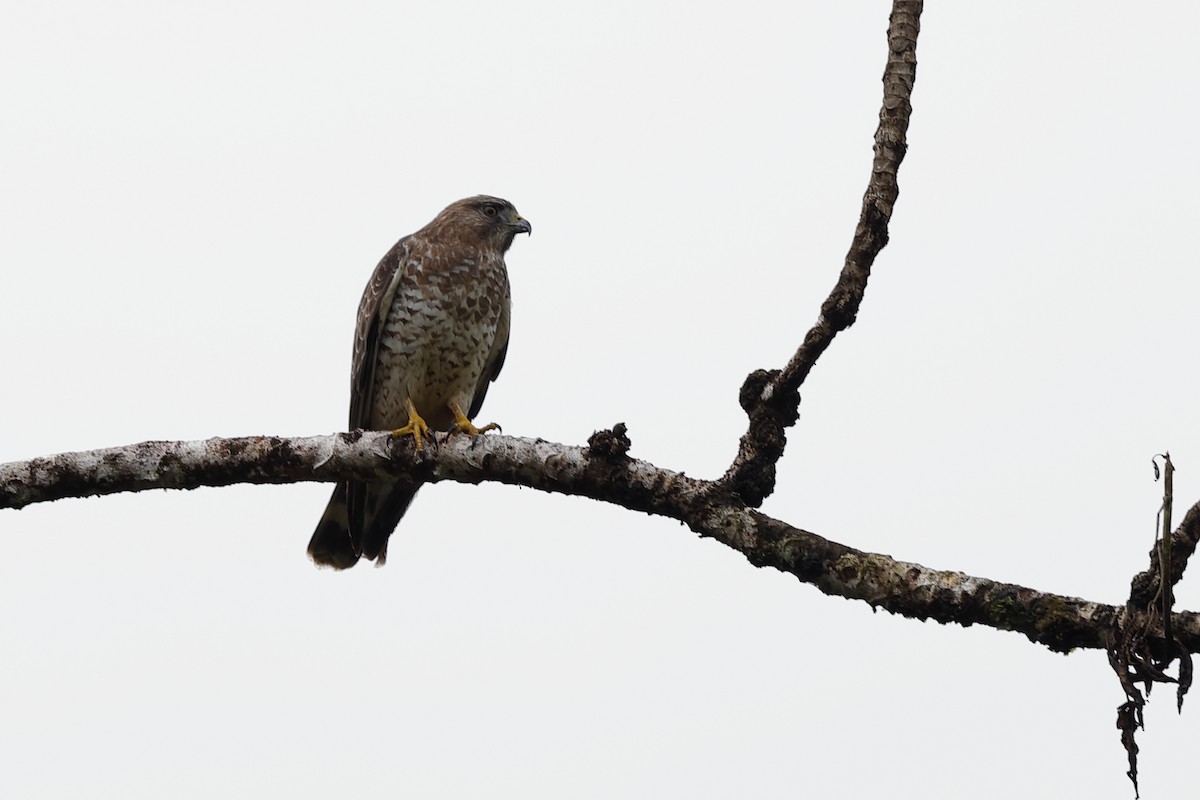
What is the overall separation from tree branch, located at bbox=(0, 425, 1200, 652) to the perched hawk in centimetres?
171

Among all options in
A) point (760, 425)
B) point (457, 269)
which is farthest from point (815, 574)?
point (457, 269)

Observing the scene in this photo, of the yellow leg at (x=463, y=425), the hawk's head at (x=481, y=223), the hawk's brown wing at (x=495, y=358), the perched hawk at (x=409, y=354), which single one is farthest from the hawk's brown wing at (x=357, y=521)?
the hawk's head at (x=481, y=223)

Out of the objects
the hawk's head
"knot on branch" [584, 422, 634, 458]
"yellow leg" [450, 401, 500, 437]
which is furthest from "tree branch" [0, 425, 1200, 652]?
the hawk's head

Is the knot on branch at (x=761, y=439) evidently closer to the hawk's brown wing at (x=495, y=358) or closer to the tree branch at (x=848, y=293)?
the tree branch at (x=848, y=293)

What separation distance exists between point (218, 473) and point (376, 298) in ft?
7.97

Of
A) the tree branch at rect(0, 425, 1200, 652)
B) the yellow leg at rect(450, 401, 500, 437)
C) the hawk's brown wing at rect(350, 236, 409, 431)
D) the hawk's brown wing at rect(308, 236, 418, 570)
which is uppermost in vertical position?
the hawk's brown wing at rect(350, 236, 409, 431)

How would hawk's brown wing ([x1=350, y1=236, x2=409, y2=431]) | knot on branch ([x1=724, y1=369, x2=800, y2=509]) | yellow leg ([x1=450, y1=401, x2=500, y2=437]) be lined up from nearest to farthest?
knot on branch ([x1=724, y1=369, x2=800, y2=509]), yellow leg ([x1=450, y1=401, x2=500, y2=437]), hawk's brown wing ([x1=350, y1=236, x2=409, y2=431])

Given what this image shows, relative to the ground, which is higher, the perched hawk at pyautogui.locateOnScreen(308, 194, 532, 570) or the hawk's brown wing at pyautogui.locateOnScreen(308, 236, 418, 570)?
the perched hawk at pyautogui.locateOnScreen(308, 194, 532, 570)

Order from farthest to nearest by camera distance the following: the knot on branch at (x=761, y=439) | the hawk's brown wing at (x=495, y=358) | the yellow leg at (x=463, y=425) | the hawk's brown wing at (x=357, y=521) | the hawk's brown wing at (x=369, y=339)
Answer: the hawk's brown wing at (x=495, y=358)
the hawk's brown wing at (x=369, y=339)
the hawk's brown wing at (x=357, y=521)
the yellow leg at (x=463, y=425)
the knot on branch at (x=761, y=439)

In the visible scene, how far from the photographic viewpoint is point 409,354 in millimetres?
6465

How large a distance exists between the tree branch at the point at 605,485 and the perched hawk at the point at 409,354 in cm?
171

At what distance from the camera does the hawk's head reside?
7098mm

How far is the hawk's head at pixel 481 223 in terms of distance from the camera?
710 cm

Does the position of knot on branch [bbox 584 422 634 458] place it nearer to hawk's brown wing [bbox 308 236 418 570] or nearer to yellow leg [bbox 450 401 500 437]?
yellow leg [bbox 450 401 500 437]
